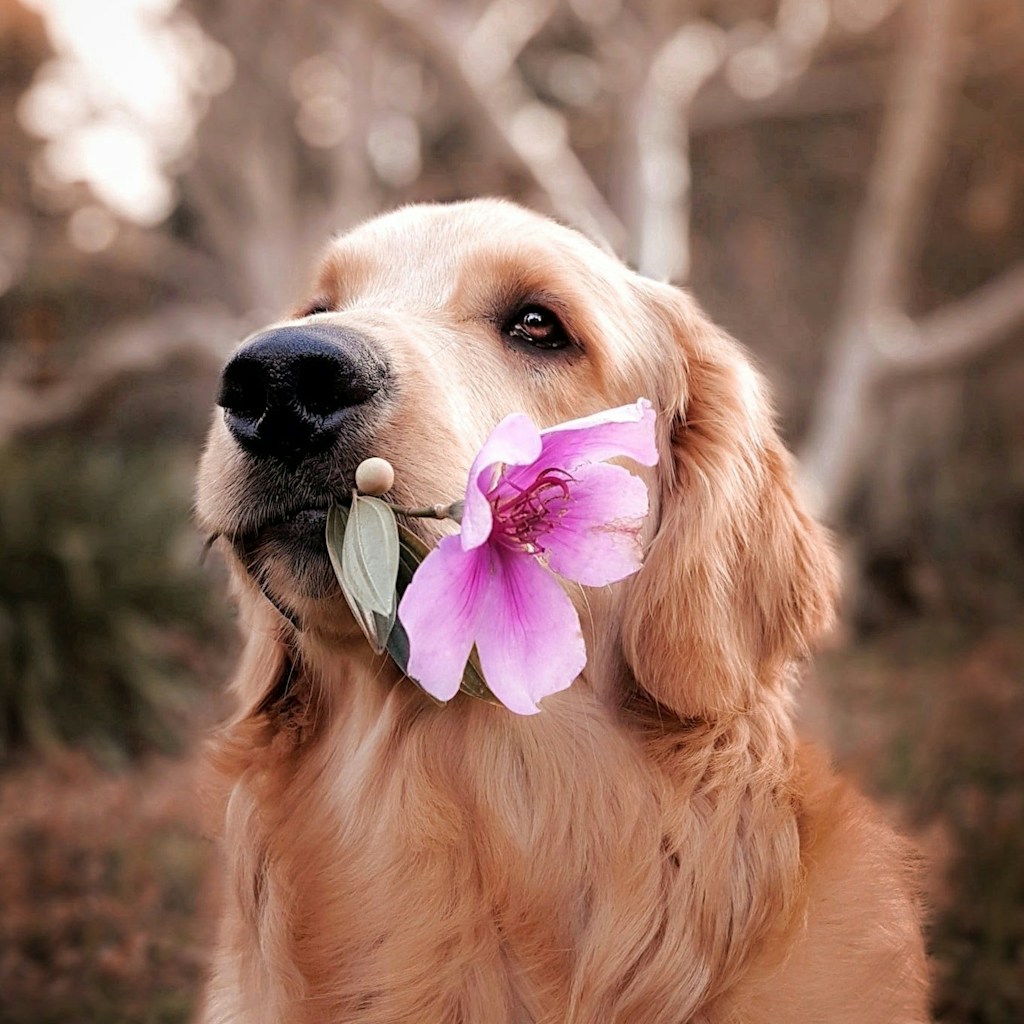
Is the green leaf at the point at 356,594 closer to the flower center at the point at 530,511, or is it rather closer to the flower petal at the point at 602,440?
the flower center at the point at 530,511

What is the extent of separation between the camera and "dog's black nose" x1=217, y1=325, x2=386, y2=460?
5.83ft

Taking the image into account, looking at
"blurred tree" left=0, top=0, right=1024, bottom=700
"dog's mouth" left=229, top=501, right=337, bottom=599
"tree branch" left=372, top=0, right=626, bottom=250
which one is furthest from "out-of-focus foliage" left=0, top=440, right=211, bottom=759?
"dog's mouth" left=229, top=501, right=337, bottom=599

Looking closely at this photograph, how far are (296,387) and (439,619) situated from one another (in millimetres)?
506

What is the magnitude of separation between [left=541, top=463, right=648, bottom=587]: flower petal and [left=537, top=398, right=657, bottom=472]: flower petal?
1.6 inches

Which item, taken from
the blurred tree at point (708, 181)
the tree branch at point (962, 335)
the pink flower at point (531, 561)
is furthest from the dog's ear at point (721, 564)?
the tree branch at point (962, 335)

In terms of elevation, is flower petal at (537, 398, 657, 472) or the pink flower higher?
flower petal at (537, 398, 657, 472)

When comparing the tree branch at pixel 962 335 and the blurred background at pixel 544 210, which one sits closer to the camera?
the blurred background at pixel 544 210

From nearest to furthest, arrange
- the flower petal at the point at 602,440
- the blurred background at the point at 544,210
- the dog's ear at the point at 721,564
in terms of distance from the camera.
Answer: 1. the flower petal at the point at 602,440
2. the dog's ear at the point at 721,564
3. the blurred background at the point at 544,210

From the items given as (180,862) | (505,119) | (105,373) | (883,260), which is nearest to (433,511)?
(180,862)

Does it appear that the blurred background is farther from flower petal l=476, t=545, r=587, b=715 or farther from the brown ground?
flower petal l=476, t=545, r=587, b=715

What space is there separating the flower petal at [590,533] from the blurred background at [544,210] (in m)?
1.62

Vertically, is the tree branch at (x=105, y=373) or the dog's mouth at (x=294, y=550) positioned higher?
the dog's mouth at (x=294, y=550)

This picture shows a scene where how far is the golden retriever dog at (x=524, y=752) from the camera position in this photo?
194 centimetres

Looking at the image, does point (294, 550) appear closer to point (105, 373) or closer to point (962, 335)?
point (105, 373)
